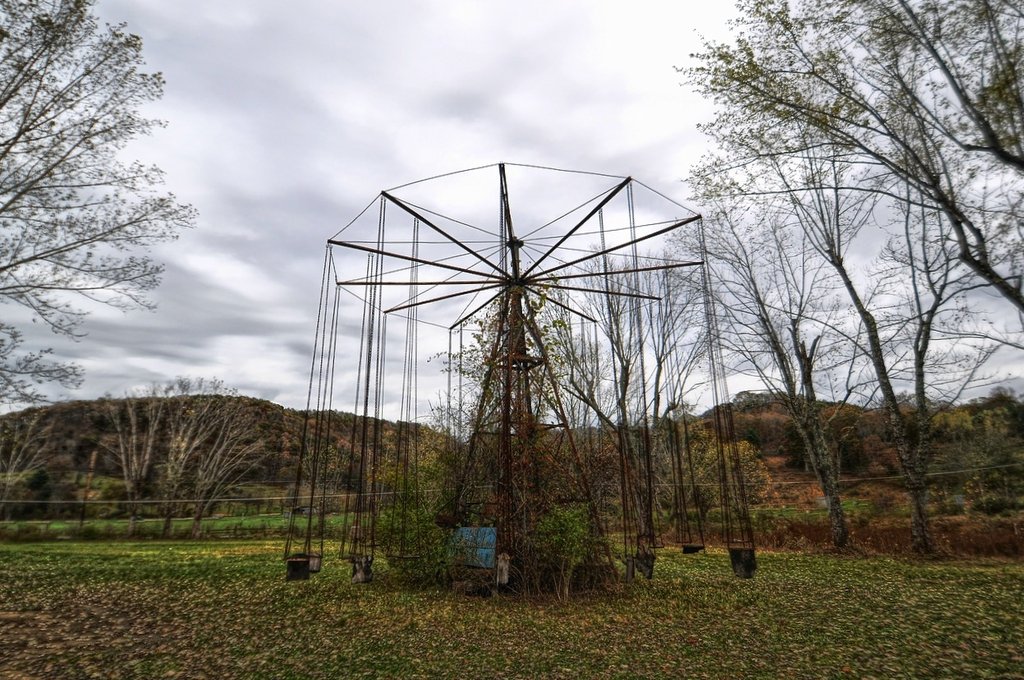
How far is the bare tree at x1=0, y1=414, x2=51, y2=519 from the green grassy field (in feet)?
69.2

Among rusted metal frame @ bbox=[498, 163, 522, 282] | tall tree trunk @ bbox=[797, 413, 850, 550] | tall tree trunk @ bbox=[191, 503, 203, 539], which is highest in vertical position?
rusted metal frame @ bbox=[498, 163, 522, 282]

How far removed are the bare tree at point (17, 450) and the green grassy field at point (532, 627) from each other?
21084mm

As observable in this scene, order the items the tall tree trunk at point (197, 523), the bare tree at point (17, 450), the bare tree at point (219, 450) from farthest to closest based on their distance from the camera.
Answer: the bare tree at point (17, 450) → the bare tree at point (219, 450) → the tall tree trunk at point (197, 523)

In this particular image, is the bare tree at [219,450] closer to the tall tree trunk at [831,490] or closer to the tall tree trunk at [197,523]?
the tall tree trunk at [197,523]

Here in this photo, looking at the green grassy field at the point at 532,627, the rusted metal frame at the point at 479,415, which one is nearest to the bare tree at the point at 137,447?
the green grassy field at the point at 532,627

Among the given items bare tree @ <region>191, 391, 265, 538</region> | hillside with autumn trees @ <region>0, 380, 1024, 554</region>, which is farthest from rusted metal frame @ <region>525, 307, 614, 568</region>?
bare tree @ <region>191, 391, 265, 538</region>

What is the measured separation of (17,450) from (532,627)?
36.3 m

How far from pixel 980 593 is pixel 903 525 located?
10.4 m

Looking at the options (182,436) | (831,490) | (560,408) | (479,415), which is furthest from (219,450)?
(831,490)

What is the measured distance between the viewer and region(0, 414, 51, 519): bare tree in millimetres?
27516

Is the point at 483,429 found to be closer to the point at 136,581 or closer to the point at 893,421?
the point at 136,581

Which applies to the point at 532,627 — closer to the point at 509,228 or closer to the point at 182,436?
the point at 509,228

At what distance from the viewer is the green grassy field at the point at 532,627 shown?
6.18 meters

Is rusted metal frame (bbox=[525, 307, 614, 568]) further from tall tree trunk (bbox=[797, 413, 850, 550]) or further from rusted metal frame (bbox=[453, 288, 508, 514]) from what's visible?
tall tree trunk (bbox=[797, 413, 850, 550])
